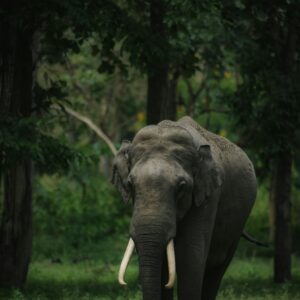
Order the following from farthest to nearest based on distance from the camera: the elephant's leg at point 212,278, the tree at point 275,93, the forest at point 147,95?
the tree at point 275,93 < the forest at point 147,95 < the elephant's leg at point 212,278

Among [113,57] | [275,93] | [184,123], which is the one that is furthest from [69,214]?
[184,123]

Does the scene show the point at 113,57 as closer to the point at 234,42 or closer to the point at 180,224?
the point at 234,42

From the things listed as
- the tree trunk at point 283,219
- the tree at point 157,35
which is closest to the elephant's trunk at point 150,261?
the tree at point 157,35

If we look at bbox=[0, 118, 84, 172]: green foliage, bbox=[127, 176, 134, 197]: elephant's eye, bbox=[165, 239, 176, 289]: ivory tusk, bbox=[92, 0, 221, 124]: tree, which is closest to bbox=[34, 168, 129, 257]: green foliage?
bbox=[92, 0, 221, 124]: tree

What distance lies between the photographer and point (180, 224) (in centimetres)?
1130

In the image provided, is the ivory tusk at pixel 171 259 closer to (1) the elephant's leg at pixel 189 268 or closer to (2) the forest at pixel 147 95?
(1) the elephant's leg at pixel 189 268

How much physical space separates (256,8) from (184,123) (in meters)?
6.12

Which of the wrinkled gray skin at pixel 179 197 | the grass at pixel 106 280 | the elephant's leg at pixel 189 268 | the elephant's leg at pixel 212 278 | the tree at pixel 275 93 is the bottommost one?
the grass at pixel 106 280

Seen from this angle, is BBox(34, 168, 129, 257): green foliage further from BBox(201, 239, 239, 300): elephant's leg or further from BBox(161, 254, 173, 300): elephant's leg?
BBox(161, 254, 173, 300): elephant's leg

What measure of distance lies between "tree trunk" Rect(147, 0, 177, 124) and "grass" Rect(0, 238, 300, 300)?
2946 mm

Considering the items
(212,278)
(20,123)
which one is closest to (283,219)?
(20,123)

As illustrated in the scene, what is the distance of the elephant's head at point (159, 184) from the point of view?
10320mm

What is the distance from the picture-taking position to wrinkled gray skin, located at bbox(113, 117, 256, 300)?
10.4 m

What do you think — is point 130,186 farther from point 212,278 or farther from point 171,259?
point 212,278
